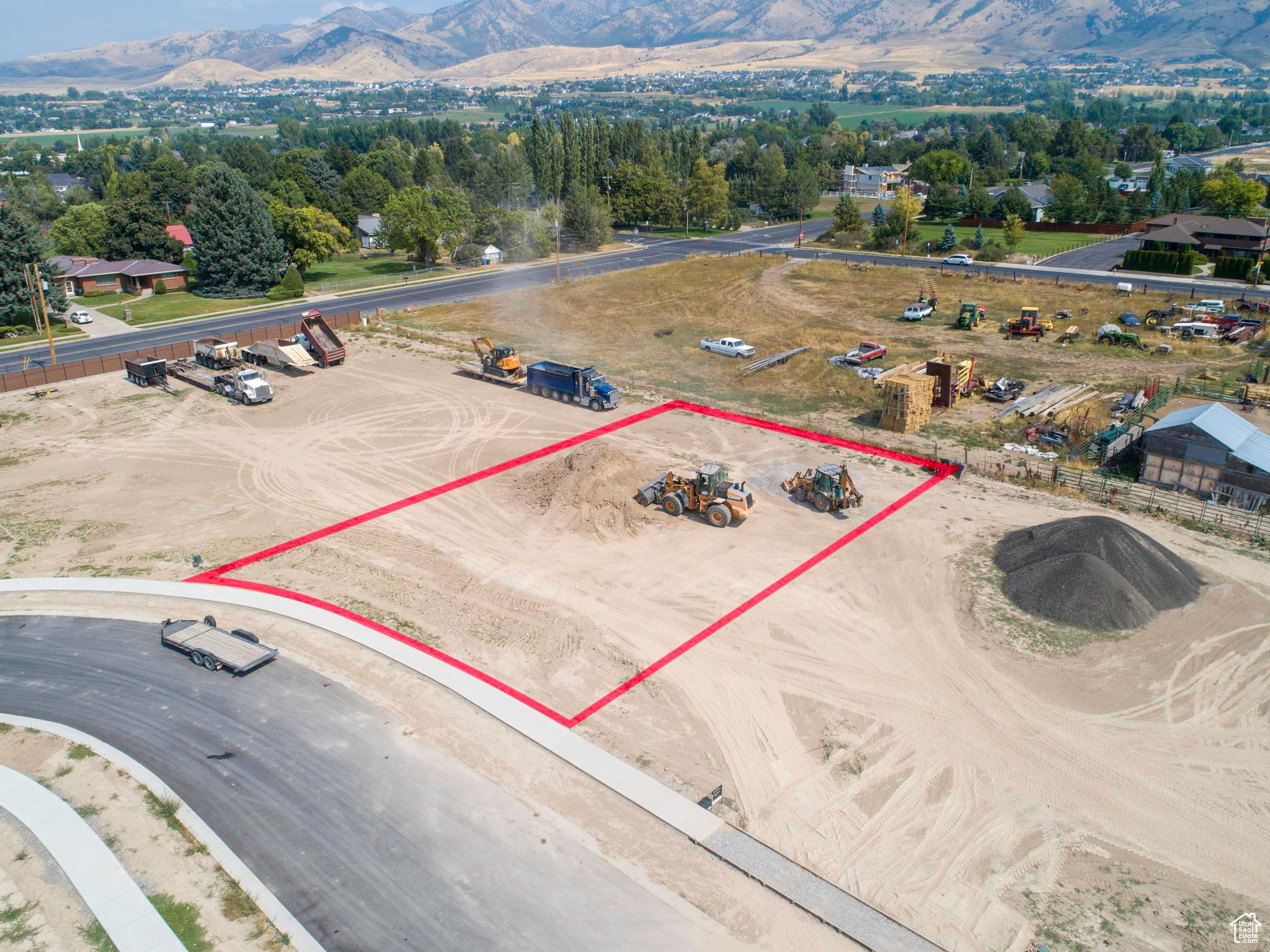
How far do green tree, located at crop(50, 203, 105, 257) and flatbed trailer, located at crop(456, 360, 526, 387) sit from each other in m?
54.7

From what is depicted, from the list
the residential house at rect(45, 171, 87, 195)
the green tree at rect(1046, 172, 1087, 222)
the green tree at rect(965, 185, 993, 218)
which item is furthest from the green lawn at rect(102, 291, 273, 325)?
the residential house at rect(45, 171, 87, 195)

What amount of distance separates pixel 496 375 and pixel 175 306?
1519 inches

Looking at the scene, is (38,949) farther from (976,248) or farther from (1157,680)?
(976,248)

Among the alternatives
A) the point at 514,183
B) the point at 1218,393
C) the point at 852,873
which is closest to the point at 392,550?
the point at 852,873

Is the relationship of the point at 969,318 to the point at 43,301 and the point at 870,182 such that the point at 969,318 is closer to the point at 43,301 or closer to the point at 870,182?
the point at 43,301

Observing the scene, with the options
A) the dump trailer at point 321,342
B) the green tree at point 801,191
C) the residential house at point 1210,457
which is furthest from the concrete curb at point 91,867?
the green tree at point 801,191

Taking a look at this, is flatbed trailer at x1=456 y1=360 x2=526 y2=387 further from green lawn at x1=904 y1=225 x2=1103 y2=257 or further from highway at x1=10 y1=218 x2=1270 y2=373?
green lawn at x1=904 y1=225 x2=1103 y2=257

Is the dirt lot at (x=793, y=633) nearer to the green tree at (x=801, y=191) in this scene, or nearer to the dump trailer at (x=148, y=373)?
the dump trailer at (x=148, y=373)

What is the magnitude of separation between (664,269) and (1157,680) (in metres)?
64.9

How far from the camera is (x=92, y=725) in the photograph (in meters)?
20.6

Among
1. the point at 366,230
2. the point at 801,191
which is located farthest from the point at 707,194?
the point at 366,230

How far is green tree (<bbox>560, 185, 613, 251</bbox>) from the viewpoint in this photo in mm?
91438

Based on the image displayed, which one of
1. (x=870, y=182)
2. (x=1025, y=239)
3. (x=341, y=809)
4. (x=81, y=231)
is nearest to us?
(x=341, y=809)

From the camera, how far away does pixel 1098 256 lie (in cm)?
8219
